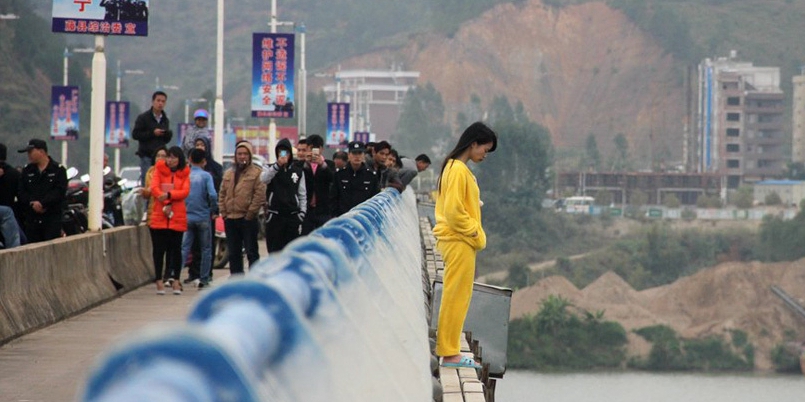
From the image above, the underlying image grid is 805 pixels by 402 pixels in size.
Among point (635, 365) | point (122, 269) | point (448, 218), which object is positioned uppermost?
point (448, 218)

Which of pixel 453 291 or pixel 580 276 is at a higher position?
pixel 453 291

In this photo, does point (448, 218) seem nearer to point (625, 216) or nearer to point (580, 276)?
point (580, 276)

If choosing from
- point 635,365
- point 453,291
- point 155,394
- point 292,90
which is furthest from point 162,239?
point 635,365

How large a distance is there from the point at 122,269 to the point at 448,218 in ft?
29.5

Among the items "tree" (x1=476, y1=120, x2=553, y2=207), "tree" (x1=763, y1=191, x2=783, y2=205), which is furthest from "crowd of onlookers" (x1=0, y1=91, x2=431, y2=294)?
"tree" (x1=763, y1=191, x2=783, y2=205)

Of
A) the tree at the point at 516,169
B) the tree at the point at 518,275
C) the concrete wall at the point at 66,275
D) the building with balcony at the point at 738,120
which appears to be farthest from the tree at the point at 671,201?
the concrete wall at the point at 66,275

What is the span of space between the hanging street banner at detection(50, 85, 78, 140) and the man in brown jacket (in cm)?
3932

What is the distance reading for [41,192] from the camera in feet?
50.8

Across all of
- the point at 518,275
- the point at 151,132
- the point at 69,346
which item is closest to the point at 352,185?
the point at 151,132

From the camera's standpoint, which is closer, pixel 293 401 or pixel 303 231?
pixel 293 401

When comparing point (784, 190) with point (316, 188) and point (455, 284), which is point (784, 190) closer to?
point (316, 188)

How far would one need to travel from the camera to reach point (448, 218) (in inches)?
364

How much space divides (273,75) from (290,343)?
34.5 meters

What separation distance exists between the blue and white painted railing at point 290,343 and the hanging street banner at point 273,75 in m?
31.0
